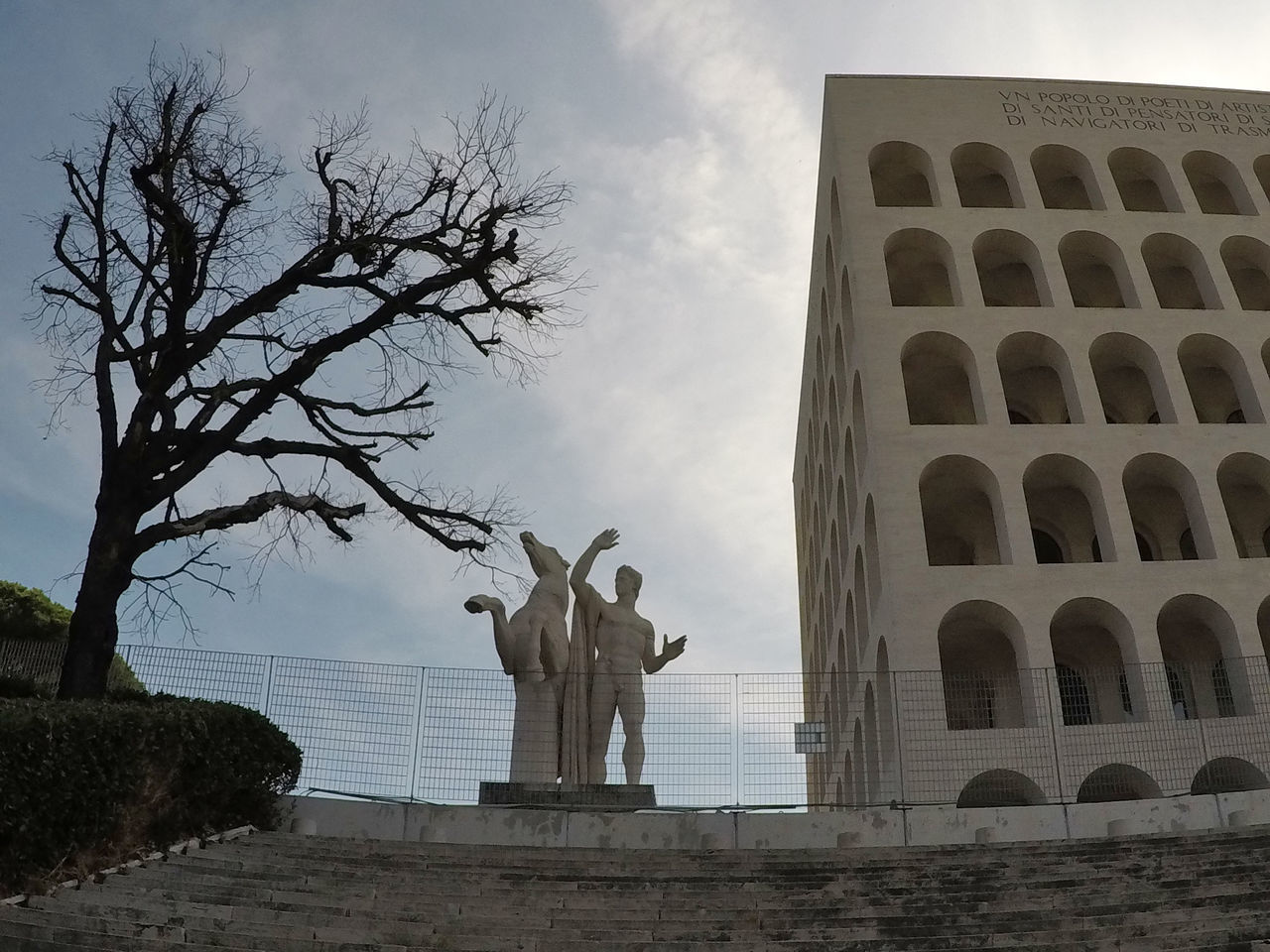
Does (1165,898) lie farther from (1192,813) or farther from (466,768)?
(466,768)

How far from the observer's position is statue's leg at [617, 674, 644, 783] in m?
14.9

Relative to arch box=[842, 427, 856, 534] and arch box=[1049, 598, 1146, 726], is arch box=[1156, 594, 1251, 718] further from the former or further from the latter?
arch box=[842, 427, 856, 534]

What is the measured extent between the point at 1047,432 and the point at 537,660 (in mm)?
13916

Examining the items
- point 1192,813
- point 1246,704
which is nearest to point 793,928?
point 1192,813

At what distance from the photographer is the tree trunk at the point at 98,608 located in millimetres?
13477

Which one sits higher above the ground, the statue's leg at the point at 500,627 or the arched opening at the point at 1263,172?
the arched opening at the point at 1263,172

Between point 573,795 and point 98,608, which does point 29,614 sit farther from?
point 573,795

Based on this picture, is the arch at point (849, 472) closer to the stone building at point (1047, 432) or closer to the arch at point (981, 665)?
the stone building at point (1047, 432)

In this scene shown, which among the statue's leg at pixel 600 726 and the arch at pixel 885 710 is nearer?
the statue's leg at pixel 600 726

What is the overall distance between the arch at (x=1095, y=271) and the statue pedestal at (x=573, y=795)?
718 inches

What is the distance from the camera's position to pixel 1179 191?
28.5 meters

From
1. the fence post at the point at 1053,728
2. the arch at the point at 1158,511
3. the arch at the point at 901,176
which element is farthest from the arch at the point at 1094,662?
the arch at the point at 901,176

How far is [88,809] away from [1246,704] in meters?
18.5

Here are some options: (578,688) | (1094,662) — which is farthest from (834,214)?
(578,688)
